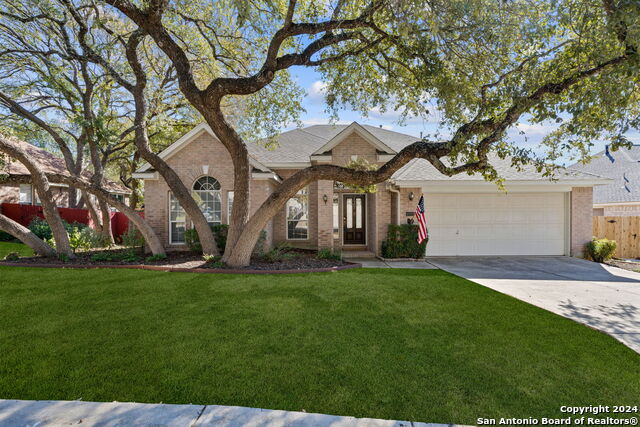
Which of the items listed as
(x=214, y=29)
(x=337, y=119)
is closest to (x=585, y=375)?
(x=337, y=119)

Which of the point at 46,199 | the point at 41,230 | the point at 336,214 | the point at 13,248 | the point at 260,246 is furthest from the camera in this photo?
the point at 41,230

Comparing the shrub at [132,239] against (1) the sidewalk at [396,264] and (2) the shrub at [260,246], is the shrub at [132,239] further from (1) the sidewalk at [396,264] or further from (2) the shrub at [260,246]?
(1) the sidewalk at [396,264]

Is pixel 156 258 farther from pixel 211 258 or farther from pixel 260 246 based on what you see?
pixel 260 246

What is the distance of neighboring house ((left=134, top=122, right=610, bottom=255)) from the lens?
1237cm

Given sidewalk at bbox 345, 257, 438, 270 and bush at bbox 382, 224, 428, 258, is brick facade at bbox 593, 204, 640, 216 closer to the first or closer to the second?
bush at bbox 382, 224, 428, 258

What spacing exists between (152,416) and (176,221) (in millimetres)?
11020

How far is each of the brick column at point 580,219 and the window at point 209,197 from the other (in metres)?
13.7

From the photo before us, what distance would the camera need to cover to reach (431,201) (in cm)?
1253

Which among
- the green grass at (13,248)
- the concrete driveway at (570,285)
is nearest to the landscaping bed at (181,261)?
the green grass at (13,248)

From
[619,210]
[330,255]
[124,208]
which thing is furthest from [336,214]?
[619,210]

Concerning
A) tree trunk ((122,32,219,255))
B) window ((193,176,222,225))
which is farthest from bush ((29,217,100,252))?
tree trunk ((122,32,219,255))

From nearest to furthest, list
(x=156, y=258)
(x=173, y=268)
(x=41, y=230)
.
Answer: (x=173, y=268), (x=156, y=258), (x=41, y=230)

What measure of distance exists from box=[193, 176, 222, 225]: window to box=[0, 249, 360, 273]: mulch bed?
2.25 metres

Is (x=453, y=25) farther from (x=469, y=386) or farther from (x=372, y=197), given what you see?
(x=372, y=197)
